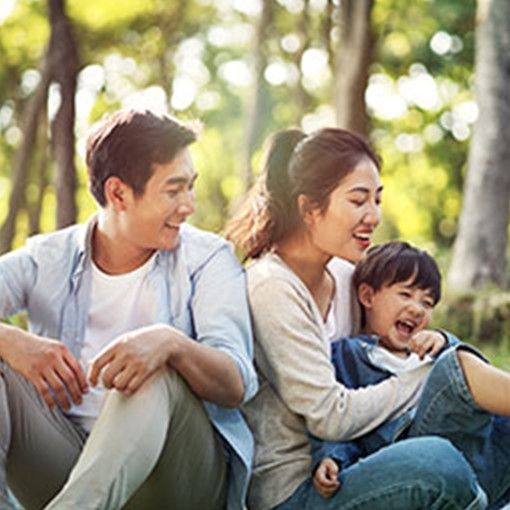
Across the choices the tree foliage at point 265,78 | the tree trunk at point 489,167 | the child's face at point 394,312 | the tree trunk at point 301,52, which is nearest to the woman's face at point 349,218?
the child's face at point 394,312

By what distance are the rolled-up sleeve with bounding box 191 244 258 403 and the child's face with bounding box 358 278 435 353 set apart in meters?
0.51

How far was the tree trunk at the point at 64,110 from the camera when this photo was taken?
11.7 m

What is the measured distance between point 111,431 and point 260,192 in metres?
0.98

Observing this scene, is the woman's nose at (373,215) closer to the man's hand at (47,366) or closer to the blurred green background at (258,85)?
the man's hand at (47,366)

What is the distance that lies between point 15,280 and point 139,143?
535 mm

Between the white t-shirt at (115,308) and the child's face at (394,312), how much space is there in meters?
0.70

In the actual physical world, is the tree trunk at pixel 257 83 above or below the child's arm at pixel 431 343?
below

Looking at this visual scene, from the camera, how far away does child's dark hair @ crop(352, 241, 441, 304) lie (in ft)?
12.7

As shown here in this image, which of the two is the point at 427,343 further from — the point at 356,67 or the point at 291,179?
the point at 356,67

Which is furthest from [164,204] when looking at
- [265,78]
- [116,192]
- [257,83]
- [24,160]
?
[265,78]

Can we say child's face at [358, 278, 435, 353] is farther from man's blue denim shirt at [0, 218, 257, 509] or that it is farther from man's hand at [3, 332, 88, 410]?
man's hand at [3, 332, 88, 410]

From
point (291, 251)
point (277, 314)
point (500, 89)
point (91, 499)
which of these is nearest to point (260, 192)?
point (291, 251)

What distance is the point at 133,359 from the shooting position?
120 inches

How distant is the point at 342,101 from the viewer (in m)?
12.2
